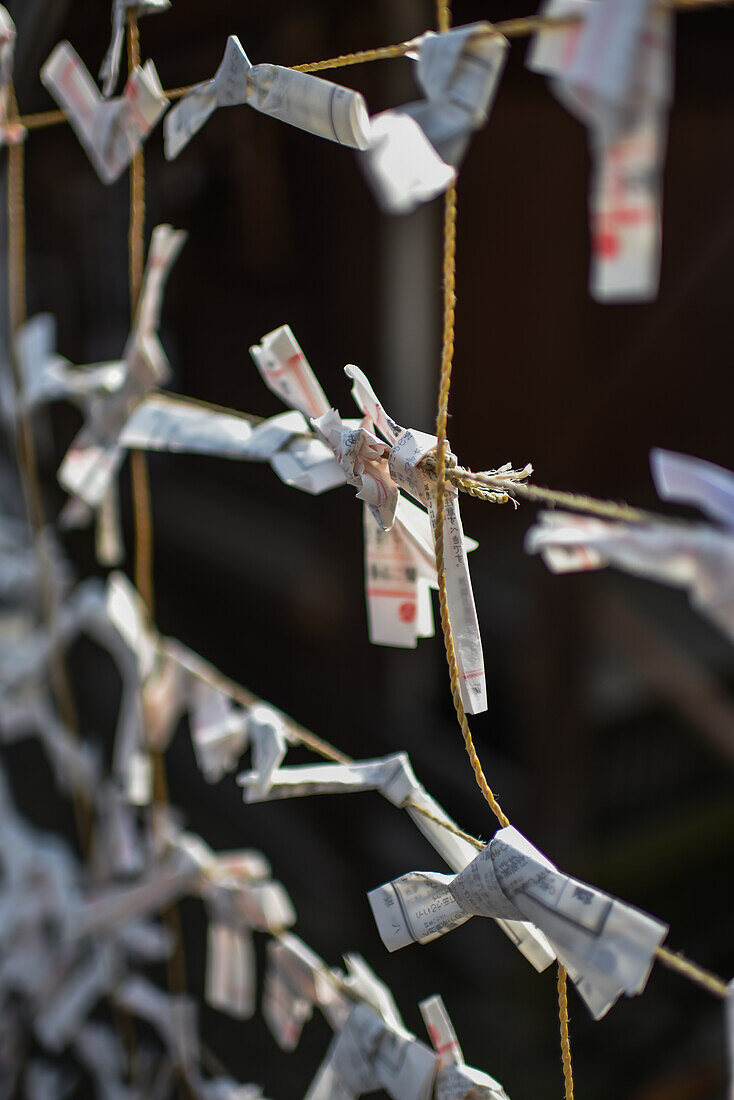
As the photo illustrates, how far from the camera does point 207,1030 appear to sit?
1040 millimetres

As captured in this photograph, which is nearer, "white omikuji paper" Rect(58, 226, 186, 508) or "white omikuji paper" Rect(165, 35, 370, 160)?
"white omikuji paper" Rect(165, 35, 370, 160)

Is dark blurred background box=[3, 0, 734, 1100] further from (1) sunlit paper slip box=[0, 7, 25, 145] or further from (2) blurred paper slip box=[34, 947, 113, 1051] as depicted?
(1) sunlit paper slip box=[0, 7, 25, 145]

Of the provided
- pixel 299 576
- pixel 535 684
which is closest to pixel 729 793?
pixel 535 684

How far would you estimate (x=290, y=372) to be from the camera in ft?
1.23

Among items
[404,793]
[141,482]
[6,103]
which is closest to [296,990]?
[404,793]

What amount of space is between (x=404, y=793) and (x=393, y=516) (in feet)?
0.36

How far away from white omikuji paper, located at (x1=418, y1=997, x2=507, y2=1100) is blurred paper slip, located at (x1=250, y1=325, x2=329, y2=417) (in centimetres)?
24

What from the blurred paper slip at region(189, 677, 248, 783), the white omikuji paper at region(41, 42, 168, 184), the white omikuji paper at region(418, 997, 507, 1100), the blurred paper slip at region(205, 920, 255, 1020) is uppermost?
the white omikuji paper at region(41, 42, 168, 184)

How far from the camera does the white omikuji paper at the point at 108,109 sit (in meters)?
0.38

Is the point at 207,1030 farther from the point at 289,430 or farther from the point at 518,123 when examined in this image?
the point at 518,123

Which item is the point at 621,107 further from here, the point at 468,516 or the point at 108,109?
the point at 468,516

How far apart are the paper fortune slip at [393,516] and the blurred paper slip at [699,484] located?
0.28 ft

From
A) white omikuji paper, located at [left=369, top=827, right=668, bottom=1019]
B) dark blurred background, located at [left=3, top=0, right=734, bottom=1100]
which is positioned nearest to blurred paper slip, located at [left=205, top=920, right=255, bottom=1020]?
white omikuji paper, located at [left=369, top=827, right=668, bottom=1019]

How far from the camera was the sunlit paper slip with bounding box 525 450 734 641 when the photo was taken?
0.71 ft
